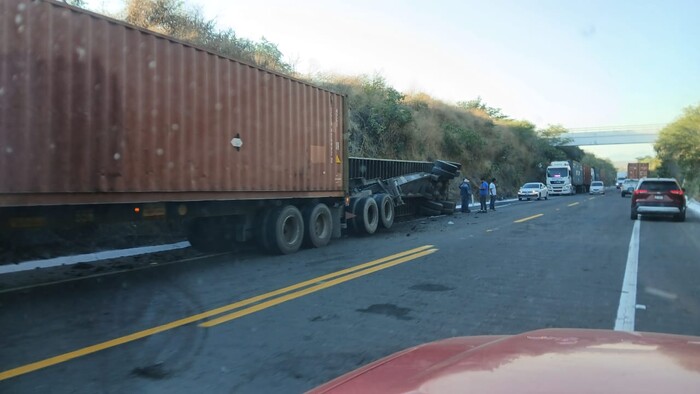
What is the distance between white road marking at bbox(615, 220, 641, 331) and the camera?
5.94 meters

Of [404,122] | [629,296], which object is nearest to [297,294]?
[629,296]

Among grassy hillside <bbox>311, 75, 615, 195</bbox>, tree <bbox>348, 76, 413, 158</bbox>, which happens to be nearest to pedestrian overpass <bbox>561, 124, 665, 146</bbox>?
grassy hillside <bbox>311, 75, 615, 195</bbox>

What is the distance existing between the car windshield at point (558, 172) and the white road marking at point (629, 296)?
4122cm

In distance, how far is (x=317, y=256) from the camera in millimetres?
11352

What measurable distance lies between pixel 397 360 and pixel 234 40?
923 inches

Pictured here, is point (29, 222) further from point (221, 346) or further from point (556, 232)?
point (556, 232)

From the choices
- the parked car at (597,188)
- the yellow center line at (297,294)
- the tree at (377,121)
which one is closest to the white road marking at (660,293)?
the yellow center line at (297,294)

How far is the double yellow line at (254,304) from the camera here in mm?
4785

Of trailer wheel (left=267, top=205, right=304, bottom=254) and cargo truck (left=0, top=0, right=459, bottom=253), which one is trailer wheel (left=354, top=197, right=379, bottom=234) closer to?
cargo truck (left=0, top=0, right=459, bottom=253)

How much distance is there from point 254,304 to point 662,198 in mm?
17821

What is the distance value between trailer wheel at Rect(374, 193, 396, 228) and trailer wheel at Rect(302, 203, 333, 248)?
2993 millimetres

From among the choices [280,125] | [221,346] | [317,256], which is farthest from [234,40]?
[221,346]

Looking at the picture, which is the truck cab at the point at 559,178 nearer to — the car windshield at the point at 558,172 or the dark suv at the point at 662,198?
the car windshield at the point at 558,172

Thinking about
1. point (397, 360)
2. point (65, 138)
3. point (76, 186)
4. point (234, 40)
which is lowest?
point (397, 360)
